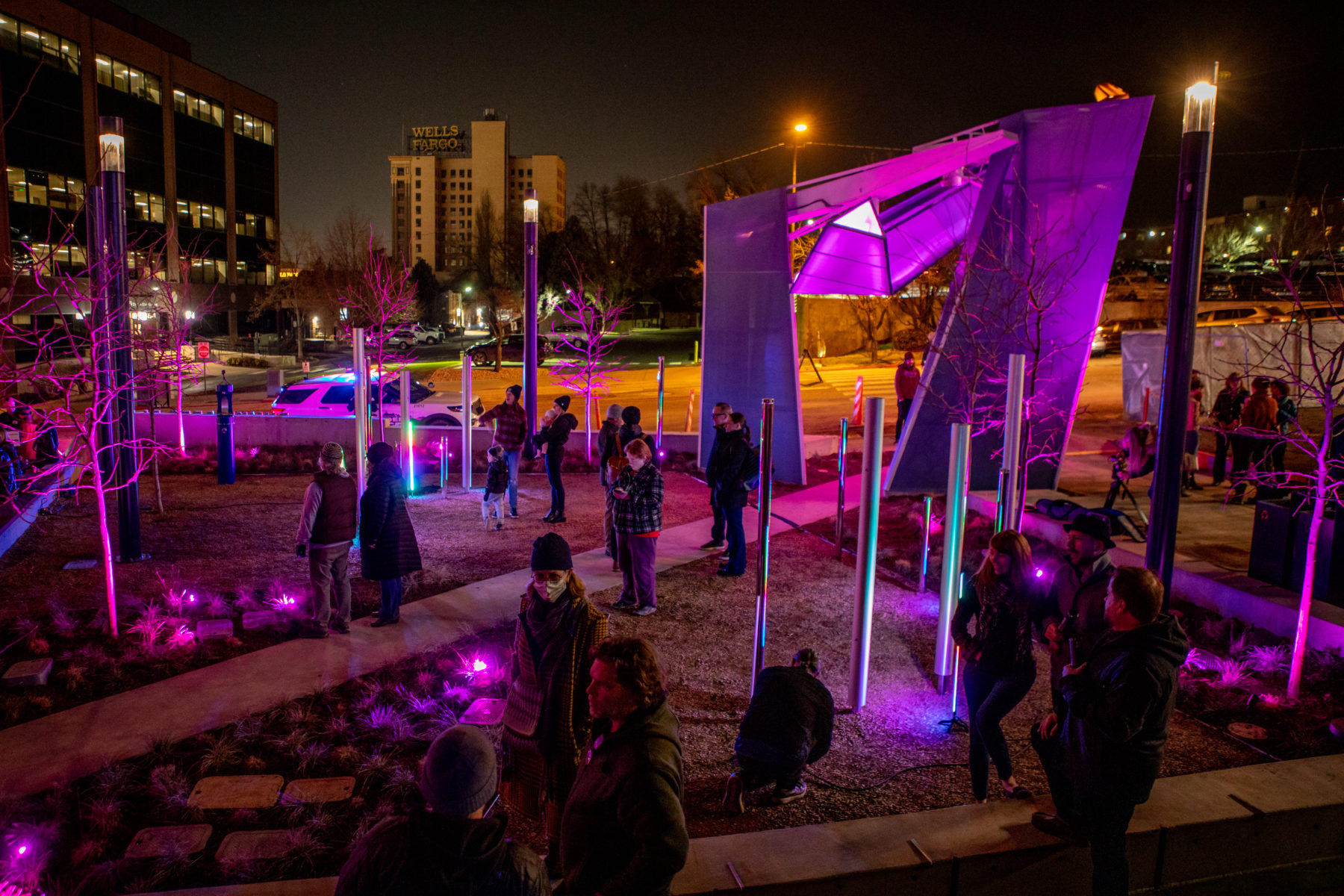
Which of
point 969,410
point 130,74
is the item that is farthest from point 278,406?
point 130,74

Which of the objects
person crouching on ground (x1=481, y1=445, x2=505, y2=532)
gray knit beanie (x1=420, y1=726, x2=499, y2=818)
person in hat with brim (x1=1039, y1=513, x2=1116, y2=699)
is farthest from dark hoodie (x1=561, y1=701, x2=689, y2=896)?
person crouching on ground (x1=481, y1=445, x2=505, y2=532)

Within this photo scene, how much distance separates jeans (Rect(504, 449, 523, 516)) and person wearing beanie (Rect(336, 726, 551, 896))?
8.98 meters

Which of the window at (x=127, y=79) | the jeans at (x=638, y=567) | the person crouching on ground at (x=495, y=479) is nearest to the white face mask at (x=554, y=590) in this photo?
the jeans at (x=638, y=567)

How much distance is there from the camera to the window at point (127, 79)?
46.4 m

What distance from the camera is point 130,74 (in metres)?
48.8

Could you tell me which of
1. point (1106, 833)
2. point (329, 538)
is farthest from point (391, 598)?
point (1106, 833)

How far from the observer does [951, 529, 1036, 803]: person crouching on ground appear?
4602mm

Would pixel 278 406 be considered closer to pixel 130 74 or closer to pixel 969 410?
pixel 969 410

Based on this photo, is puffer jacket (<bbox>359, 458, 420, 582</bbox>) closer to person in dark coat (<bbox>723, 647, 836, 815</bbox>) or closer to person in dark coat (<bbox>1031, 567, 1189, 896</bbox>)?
person in dark coat (<bbox>723, 647, 836, 815</bbox>)

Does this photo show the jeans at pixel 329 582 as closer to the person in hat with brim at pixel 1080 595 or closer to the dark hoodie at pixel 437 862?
the dark hoodie at pixel 437 862

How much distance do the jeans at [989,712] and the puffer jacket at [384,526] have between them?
4649 mm

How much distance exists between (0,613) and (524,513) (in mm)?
5840

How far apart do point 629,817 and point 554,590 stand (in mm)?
1472

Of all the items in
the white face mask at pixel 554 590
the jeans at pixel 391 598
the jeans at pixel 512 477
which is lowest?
the jeans at pixel 391 598
